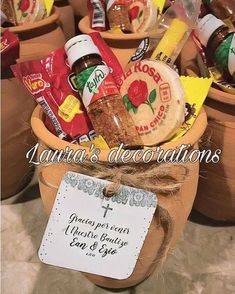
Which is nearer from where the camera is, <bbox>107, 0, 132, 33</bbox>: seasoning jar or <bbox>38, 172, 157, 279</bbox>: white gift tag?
<bbox>38, 172, 157, 279</bbox>: white gift tag

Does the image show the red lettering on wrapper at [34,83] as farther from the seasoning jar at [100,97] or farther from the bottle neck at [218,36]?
the bottle neck at [218,36]

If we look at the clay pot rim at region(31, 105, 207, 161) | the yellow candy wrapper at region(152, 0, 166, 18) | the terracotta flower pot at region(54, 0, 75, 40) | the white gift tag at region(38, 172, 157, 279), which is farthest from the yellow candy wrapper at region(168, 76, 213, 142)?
the terracotta flower pot at region(54, 0, 75, 40)

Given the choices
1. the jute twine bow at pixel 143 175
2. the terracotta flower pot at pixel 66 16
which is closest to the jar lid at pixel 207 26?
the jute twine bow at pixel 143 175

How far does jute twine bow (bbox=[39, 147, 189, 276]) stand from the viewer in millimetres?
482

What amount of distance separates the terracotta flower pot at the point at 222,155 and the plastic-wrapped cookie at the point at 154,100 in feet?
0.43

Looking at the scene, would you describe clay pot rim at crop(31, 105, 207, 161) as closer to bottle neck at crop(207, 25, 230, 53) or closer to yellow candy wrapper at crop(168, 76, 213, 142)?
yellow candy wrapper at crop(168, 76, 213, 142)

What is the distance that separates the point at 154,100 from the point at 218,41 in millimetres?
186

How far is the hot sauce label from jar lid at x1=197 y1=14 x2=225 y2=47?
20cm

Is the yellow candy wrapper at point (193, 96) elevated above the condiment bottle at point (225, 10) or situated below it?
below

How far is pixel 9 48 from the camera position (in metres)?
0.68

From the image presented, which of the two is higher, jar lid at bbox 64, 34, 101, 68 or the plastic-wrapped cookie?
jar lid at bbox 64, 34, 101, 68

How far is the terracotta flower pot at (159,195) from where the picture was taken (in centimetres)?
51

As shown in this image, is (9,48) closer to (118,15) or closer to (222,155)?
(118,15)

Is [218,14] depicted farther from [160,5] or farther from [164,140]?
[164,140]
